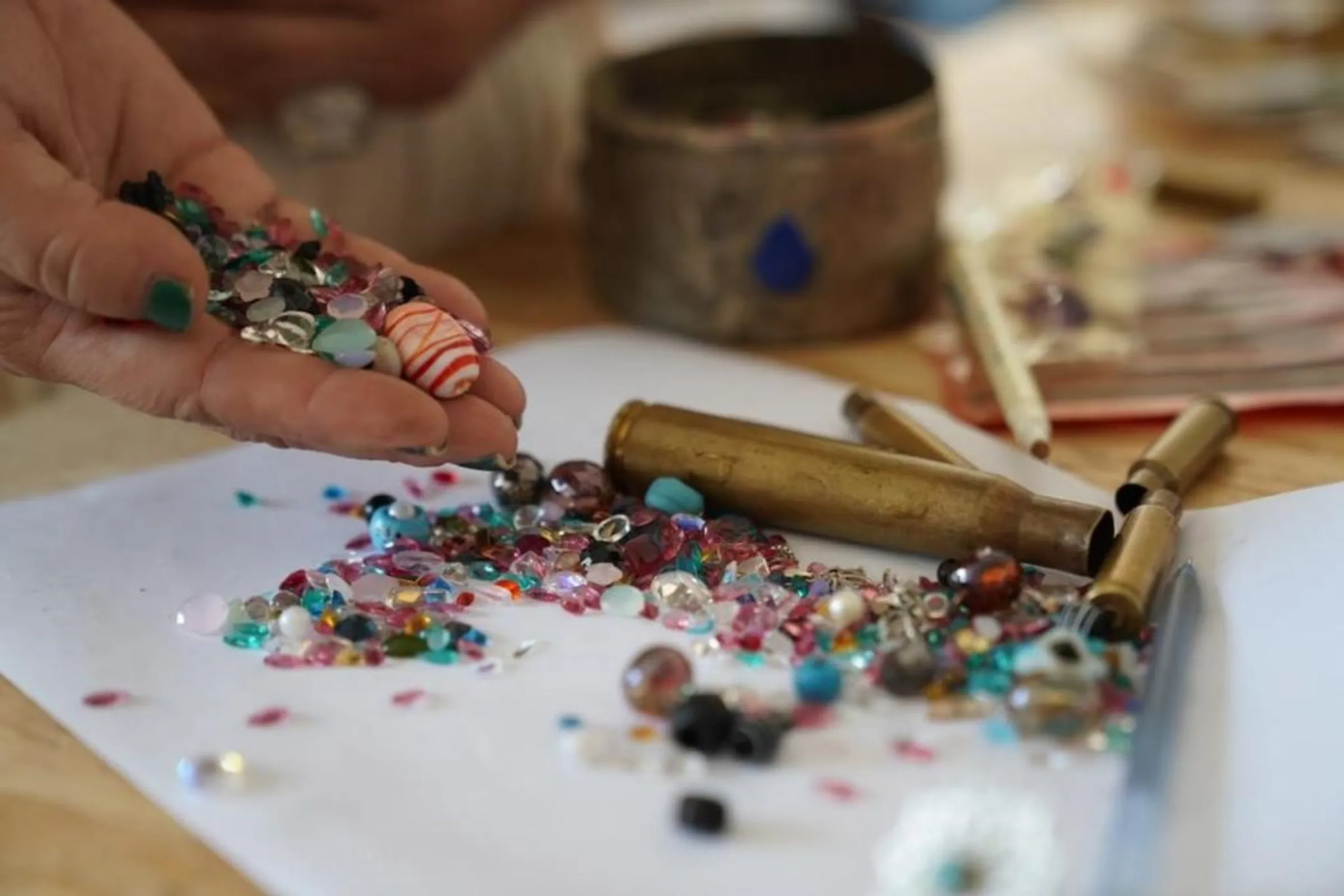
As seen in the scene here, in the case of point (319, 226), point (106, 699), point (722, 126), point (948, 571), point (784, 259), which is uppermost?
point (722, 126)

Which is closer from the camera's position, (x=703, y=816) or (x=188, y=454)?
(x=703, y=816)

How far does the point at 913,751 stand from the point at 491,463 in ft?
0.95

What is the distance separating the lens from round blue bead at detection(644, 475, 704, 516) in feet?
2.98

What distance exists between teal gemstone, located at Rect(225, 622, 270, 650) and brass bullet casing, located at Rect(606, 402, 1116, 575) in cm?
A: 24

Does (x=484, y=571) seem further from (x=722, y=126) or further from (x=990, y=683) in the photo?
(x=722, y=126)

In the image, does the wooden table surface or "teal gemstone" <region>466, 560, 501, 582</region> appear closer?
the wooden table surface

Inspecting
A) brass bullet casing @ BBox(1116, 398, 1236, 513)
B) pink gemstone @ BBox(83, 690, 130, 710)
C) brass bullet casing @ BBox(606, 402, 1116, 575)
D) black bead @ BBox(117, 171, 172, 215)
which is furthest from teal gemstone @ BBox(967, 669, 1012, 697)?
black bead @ BBox(117, 171, 172, 215)

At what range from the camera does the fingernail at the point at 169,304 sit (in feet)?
2.53

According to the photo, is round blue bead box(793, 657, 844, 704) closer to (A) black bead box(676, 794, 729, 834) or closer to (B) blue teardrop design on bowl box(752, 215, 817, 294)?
(A) black bead box(676, 794, 729, 834)

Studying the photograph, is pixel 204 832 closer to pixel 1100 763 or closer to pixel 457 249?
pixel 1100 763

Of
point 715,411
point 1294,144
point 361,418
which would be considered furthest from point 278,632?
point 1294,144

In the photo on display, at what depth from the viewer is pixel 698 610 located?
2.75ft

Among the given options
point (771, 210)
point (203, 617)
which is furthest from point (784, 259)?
point (203, 617)

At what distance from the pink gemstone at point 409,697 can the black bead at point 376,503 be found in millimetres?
178
